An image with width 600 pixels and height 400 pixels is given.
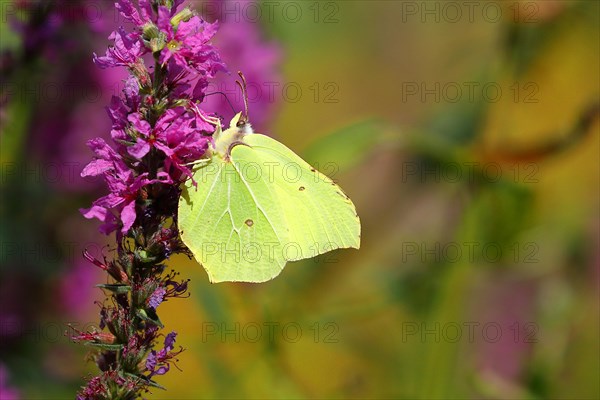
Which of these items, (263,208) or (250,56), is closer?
(263,208)

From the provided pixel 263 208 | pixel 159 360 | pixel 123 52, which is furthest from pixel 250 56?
pixel 159 360

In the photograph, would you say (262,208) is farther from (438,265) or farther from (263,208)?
(438,265)

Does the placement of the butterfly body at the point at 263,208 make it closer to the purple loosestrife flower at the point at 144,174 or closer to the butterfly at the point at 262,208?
the butterfly at the point at 262,208

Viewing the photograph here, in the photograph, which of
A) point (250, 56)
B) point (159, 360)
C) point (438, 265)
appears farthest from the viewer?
point (438, 265)

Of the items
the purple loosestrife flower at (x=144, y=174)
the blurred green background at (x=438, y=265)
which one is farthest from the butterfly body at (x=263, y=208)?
the blurred green background at (x=438, y=265)

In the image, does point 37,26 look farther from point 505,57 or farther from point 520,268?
point 520,268

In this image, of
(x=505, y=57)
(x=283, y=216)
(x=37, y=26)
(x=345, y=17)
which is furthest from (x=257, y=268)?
(x=345, y=17)

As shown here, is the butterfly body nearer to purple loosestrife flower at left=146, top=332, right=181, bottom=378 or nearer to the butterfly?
the butterfly
